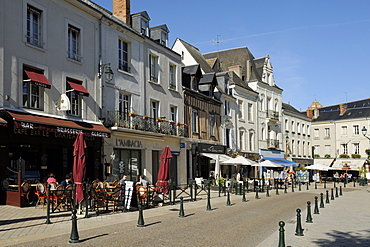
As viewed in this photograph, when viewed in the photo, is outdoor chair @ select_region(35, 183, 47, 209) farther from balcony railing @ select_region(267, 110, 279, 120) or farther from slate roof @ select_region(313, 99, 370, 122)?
slate roof @ select_region(313, 99, 370, 122)

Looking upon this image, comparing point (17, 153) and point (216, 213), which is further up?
point (17, 153)

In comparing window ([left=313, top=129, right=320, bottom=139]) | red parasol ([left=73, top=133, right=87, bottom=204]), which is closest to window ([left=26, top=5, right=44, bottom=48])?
red parasol ([left=73, top=133, right=87, bottom=204])

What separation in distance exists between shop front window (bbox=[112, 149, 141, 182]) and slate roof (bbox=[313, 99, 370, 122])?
4103 centimetres

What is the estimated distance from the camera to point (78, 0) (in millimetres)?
18375

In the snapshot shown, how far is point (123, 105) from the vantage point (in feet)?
71.8

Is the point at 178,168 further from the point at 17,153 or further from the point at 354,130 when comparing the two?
the point at 354,130

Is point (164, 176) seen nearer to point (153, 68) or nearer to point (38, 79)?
point (38, 79)

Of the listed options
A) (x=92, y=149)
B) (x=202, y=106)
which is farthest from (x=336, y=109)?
(x=92, y=149)

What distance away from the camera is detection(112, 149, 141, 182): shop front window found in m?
21.3

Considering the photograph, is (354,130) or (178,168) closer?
(178,168)

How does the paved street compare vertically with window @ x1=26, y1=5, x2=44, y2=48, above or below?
below

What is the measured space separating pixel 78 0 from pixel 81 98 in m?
4.44

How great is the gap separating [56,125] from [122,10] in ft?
35.2

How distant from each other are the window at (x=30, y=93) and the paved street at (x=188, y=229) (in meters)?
4.30
